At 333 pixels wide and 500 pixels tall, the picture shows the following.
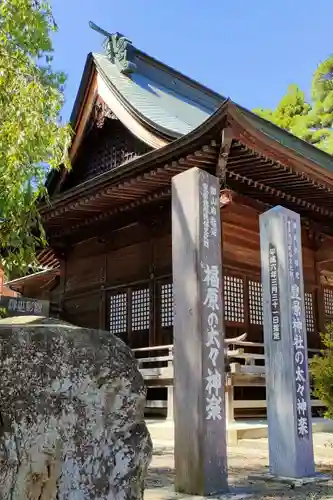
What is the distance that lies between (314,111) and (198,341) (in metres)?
20.8

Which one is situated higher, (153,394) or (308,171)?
(308,171)

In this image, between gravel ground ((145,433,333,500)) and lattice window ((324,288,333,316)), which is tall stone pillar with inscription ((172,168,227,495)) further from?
lattice window ((324,288,333,316))

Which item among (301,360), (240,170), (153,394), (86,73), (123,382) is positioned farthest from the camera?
(86,73)

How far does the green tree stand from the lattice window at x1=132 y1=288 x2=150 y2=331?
18.2 ft

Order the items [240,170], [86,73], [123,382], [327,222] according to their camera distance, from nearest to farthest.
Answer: [123,382]
[240,170]
[327,222]
[86,73]

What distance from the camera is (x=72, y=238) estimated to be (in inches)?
501

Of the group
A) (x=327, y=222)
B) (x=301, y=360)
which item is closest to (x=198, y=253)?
(x=301, y=360)

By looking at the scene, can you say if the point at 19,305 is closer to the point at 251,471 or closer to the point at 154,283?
the point at 154,283

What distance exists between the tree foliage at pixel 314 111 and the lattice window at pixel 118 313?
1371 cm

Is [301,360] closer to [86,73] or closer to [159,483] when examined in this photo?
[159,483]

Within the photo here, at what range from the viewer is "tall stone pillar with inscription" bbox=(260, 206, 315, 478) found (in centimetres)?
492

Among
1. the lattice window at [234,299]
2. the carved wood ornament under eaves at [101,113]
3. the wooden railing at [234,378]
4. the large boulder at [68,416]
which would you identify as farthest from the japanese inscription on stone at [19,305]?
the large boulder at [68,416]

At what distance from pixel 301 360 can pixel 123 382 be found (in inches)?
128

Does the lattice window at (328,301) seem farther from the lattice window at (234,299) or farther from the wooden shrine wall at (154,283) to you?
the lattice window at (234,299)
